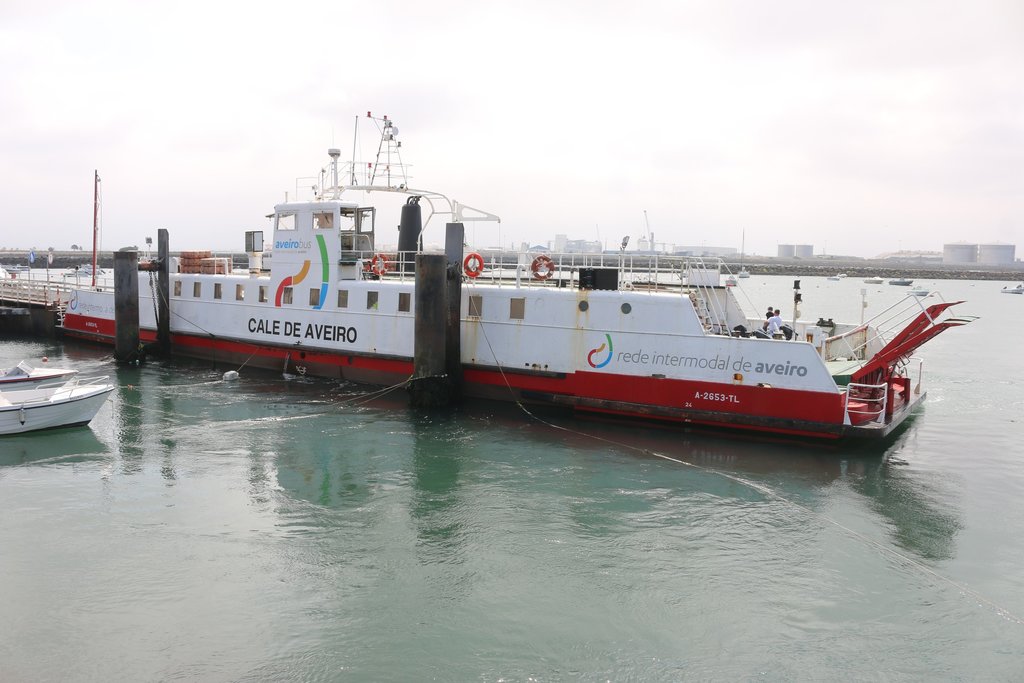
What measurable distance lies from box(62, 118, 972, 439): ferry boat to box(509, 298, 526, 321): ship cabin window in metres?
0.03

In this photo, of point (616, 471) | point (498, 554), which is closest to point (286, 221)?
point (616, 471)

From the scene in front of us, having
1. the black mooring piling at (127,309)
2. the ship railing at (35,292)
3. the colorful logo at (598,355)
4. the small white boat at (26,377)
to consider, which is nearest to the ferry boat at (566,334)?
the colorful logo at (598,355)

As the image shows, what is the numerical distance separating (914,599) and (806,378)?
24.7ft

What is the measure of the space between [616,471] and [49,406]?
45.1ft

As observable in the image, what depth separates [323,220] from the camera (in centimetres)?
2556

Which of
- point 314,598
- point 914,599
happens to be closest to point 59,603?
point 314,598

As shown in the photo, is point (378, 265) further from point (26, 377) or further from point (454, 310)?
point (26, 377)

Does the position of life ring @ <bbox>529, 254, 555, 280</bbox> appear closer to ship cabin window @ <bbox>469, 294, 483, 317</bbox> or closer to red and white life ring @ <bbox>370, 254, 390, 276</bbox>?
ship cabin window @ <bbox>469, 294, 483, 317</bbox>

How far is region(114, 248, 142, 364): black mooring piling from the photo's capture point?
29172mm

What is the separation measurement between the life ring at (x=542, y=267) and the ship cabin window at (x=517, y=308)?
0.87 metres

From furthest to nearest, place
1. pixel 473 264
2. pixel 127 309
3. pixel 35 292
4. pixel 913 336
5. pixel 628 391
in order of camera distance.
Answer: pixel 35 292 → pixel 127 309 → pixel 473 264 → pixel 628 391 → pixel 913 336

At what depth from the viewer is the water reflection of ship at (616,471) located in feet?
47.1

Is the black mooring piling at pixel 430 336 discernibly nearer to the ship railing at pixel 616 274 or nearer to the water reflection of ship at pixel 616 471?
the water reflection of ship at pixel 616 471

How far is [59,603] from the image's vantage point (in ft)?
35.1
